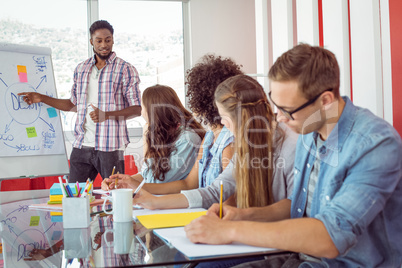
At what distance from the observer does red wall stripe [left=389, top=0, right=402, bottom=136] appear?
6.20 feet

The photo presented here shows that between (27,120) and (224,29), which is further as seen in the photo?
(224,29)

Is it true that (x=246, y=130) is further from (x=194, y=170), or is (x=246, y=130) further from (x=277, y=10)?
(x=277, y=10)

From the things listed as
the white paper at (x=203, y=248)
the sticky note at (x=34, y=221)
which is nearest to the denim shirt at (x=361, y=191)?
the white paper at (x=203, y=248)

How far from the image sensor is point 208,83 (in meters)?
1.91

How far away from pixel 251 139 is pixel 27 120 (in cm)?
197

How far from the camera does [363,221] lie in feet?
3.04

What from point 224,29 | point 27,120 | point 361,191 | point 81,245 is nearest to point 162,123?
point 81,245

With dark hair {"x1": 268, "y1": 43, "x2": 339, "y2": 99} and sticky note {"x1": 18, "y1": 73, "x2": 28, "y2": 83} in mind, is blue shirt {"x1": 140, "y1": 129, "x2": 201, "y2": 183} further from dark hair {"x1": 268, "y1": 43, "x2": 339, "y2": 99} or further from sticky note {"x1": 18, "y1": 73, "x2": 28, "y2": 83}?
sticky note {"x1": 18, "y1": 73, "x2": 28, "y2": 83}

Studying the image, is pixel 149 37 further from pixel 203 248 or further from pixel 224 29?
pixel 203 248

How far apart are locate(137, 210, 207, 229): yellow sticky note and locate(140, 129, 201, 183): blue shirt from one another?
763 millimetres

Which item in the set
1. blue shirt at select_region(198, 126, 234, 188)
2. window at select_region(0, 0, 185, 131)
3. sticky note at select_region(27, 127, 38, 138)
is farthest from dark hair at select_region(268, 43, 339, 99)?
window at select_region(0, 0, 185, 131)

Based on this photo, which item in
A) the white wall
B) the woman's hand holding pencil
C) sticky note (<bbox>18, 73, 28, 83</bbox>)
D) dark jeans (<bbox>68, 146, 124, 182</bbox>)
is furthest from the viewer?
the white wall

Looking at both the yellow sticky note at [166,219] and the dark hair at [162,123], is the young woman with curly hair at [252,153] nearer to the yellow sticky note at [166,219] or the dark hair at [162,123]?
the yellow sticky note at [166,219]

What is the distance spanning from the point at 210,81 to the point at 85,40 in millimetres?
3031
